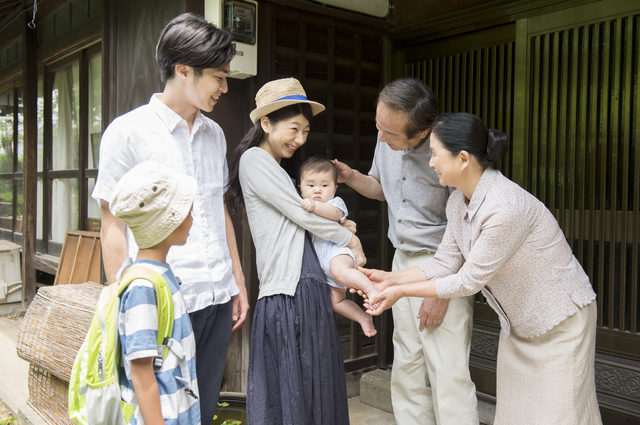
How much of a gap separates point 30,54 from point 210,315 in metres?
5.64

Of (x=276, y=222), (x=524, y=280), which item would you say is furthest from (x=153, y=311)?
(x=524, y=280)

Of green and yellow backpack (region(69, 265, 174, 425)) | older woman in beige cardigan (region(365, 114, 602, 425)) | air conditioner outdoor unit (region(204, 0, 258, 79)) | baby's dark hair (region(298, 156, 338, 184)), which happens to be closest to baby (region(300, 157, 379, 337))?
baby's dark hair (region(298, 156, 338, 184))

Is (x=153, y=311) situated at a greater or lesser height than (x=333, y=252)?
lesser

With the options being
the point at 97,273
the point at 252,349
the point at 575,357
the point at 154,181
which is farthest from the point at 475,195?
the point at 97,273

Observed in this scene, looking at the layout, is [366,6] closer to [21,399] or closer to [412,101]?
[412,101]

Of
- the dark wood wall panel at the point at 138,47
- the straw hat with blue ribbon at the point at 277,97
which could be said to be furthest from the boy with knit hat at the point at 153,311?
the dark wood wall panel at the point at 138,47

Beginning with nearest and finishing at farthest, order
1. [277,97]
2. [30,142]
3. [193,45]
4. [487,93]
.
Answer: [193,45], [277,97], [487,93], [30,142]

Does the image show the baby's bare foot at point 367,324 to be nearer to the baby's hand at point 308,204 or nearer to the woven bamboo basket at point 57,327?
the baby's hand at point 308,204

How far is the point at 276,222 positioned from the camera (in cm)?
237

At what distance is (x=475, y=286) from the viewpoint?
2264 mm

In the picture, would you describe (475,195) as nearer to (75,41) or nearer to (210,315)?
(210,315)

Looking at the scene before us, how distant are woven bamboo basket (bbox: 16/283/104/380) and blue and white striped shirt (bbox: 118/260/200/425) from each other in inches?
62.1

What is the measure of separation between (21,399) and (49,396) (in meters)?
0.80

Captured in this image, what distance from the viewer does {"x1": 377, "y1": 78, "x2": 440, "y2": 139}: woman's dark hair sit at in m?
2.55
